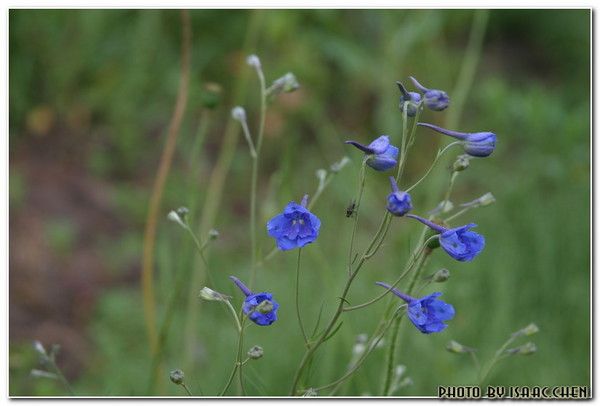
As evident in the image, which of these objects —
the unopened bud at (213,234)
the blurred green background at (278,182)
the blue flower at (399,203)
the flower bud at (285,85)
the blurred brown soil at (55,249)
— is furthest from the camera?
the blurred brown soil at (55,249)

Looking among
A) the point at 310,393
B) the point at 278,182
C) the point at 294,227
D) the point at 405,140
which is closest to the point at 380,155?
the point at 405,140

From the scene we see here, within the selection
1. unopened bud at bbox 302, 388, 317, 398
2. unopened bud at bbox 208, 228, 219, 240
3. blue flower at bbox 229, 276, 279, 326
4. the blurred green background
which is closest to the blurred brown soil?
the blurred green background

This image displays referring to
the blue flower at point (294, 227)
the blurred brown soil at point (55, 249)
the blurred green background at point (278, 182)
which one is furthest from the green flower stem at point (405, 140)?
the blurred brown soil at point (55, 249)

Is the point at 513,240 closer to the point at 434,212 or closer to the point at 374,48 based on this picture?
the point at 374,48

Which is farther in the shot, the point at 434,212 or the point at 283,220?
the point at 434,212

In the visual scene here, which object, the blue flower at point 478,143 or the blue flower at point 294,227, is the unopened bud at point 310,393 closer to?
the blue flower at point 294,227

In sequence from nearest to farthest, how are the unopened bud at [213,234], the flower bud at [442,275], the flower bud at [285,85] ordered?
the flower bud at [442,275] → the unopened bud at [213,234] → the flower bud at [285,85]

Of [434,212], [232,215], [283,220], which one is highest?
[283,220]
